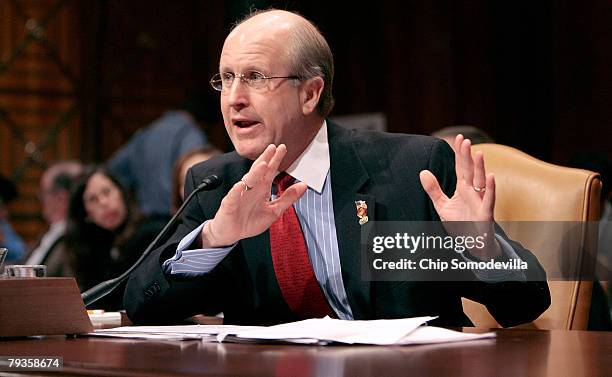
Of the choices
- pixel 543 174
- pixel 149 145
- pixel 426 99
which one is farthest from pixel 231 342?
pixel 426 99

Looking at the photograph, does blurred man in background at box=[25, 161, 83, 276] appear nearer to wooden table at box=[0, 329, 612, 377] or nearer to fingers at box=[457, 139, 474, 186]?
fingers at box=[457, 139, 474, 186]

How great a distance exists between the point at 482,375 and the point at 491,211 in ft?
2.28

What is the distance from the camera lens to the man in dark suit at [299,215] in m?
1.90

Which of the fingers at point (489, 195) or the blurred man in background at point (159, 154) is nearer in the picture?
the fingers at point (489, 195)

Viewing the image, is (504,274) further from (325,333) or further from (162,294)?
(162,294)

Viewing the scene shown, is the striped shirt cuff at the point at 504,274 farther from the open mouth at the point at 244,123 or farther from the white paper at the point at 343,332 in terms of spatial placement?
the open mouth at the point at 244,123

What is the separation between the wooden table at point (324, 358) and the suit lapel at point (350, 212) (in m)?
0.53

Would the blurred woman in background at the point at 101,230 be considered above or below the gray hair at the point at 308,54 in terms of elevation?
below

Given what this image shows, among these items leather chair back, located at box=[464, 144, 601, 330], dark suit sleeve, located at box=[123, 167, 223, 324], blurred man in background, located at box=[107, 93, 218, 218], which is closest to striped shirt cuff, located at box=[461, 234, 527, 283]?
leather chair back, located at box=[464, 144, 601, 330]

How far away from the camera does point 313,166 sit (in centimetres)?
218

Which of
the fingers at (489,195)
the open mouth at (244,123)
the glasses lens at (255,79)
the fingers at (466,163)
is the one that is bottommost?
the fingers at (489,195)

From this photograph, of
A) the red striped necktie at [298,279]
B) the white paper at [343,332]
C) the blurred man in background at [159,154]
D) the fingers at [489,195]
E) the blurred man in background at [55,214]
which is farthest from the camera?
the blurred man in background at [159,154]

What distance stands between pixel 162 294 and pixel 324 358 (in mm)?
728

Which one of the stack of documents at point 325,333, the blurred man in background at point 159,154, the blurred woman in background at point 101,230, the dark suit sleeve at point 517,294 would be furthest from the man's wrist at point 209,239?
the blurred man in background at point 159,154
